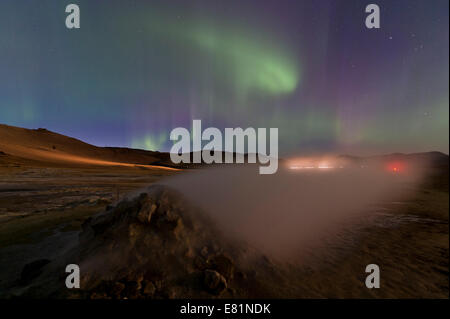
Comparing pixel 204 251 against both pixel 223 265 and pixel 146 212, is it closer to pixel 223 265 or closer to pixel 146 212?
pixel 223 265

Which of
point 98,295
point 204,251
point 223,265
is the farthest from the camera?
point 204,251

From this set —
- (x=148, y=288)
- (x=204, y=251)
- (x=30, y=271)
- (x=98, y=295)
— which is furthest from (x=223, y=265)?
(x=30, y=271)

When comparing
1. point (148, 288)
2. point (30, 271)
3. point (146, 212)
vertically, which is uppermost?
point (146, 212)

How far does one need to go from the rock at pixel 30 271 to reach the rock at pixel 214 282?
12.7 feet

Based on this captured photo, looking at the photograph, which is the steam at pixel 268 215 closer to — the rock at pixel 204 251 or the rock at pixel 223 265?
the rock at pixel 204 251

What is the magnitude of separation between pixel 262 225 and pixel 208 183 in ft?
11.1

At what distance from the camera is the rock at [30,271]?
155 inches

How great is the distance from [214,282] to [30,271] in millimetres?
4210

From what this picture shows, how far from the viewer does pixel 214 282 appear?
3504mm

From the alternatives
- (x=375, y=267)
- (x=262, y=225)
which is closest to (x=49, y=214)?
(x=262, y=225)

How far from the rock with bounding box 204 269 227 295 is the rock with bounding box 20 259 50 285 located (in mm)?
3863

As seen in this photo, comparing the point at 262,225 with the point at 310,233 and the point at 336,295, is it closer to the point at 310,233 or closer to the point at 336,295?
the point at 310,233

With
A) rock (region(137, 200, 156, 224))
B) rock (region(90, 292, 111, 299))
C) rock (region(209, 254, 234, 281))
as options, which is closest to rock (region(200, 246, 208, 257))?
rock (region(209, 254, 234, 281))

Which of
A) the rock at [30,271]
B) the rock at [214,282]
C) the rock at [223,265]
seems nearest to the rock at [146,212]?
the rock at [223,265]
